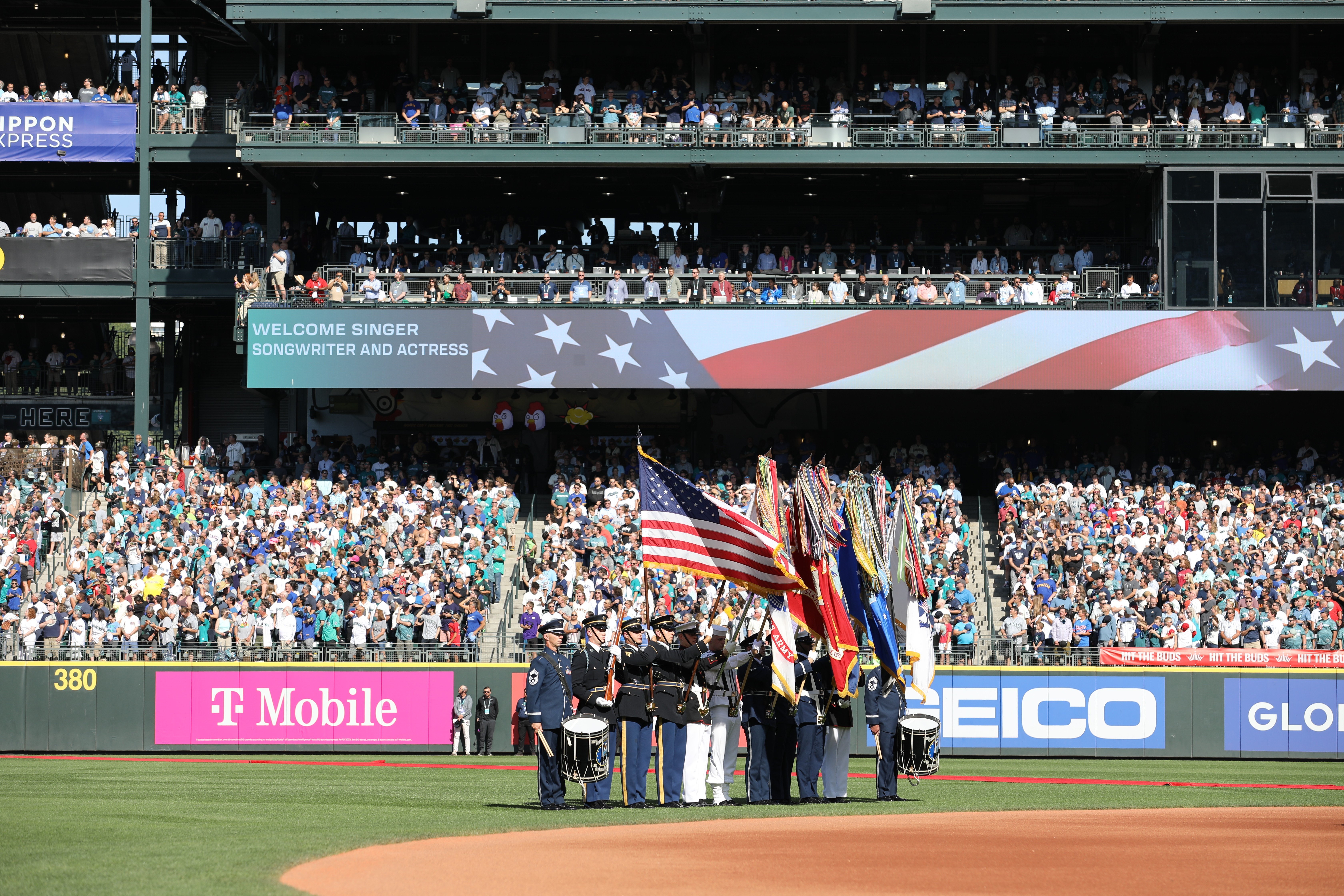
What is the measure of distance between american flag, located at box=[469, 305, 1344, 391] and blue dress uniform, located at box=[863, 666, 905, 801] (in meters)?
19.8

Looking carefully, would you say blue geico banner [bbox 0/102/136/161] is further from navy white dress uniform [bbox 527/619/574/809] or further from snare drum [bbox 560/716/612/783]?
snare drum [bbox 560/716/612/783]

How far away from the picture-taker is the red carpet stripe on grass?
21.5m

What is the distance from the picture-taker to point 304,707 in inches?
1114

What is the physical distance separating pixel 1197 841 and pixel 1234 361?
78.9 ft

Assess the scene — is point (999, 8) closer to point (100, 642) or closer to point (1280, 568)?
point (1280, 568)

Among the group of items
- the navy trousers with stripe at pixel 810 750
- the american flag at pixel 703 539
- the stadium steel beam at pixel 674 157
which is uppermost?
the stadium steel beam at pixel 674 157

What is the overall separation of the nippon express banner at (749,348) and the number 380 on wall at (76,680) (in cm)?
991

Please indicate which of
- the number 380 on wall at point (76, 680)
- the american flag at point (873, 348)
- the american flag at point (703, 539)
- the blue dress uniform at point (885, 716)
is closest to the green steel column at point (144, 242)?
the american flag at point (873, 348)

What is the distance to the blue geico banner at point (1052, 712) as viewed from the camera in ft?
91.0

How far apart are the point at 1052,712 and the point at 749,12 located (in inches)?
738

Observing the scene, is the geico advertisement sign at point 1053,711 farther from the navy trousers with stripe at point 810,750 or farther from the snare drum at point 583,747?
the snare drum at point 583,747

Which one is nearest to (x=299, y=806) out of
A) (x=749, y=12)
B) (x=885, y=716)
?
(x=885, y=716)

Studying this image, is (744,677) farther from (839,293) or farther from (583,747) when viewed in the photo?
(839,293)

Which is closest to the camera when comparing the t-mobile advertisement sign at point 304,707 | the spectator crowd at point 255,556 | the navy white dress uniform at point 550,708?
the navy white dress uniform at point 550,708
